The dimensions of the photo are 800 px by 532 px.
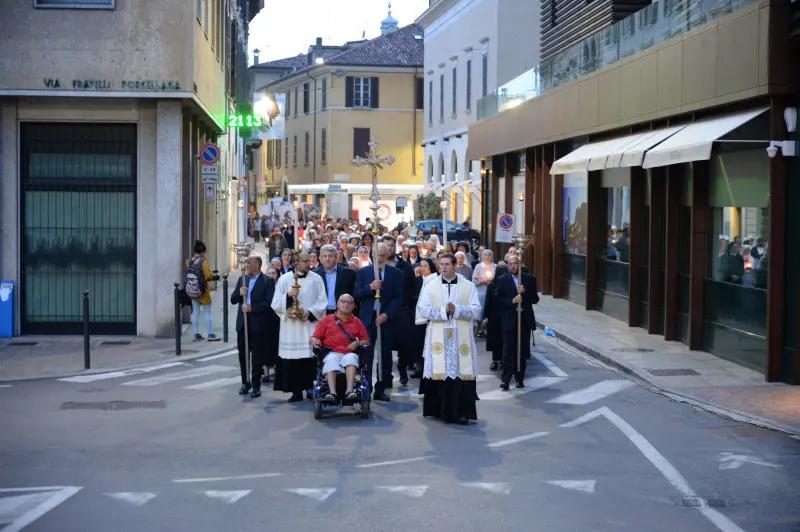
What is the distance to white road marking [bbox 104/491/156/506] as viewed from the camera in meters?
9.69

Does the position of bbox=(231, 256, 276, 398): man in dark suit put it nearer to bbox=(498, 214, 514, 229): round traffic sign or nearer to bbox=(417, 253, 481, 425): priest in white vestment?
bbox=(417, 253, 481, 425): priest in white vestment

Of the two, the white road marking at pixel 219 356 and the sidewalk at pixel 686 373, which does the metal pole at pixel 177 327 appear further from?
the sidewalk at pixel 686 373

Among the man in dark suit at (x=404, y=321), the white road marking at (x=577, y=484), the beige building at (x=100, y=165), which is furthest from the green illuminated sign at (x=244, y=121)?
the white road marking at (x=577, y=484)

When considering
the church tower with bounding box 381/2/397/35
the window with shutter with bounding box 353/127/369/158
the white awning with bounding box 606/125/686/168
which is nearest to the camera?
the white awning with bounding box 606/125/686/168

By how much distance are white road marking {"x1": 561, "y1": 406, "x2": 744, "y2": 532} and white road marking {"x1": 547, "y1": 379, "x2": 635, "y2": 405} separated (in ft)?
1.84

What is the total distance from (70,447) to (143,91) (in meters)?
10.5

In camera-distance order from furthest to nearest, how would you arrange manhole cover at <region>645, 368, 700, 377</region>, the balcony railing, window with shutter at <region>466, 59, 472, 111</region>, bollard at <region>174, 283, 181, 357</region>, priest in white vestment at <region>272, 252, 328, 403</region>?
1. window with shutter at <region>466, 59, 472, 111</region>
2. the balcony railing
3. bollard at <region>174, 283, 181, 357</region>
4. manhole cover at <region>645, 368, 700, 377</region>
5. priest in white vestment at <region>272, 252, 328, 403</region>

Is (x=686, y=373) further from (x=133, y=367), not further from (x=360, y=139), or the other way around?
(x=360, y=139)

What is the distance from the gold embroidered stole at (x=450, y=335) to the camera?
44.3ft

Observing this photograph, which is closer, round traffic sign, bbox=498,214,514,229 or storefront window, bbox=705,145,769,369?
storefront window, bbox=705,145,769,369

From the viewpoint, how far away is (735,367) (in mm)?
18406

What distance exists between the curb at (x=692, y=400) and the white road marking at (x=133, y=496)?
6.63 m

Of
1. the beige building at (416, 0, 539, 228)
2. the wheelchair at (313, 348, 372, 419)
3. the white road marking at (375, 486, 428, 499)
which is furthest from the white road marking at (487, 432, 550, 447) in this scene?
the beige building at (416, 0, 539, 228)

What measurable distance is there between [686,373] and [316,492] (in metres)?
9.13
